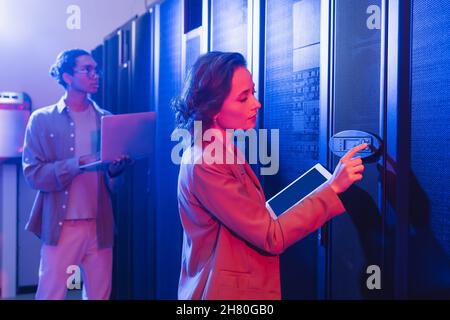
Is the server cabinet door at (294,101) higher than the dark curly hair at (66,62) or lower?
lower

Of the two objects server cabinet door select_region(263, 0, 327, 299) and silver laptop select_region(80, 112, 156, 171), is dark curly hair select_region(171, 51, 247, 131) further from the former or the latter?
silver laptop select_region(80, 112, 156, 171)

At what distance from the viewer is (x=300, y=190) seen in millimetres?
1329

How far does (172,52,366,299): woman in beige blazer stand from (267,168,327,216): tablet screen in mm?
103

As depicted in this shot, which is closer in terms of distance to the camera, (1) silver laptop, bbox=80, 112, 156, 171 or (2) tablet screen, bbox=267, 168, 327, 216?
(2) tablet screen, bbox=267, 168, 327, 216

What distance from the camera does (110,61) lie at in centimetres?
321

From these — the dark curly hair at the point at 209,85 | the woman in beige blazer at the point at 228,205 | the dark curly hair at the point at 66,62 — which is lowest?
the woman in beige blazer at the point at 228,205

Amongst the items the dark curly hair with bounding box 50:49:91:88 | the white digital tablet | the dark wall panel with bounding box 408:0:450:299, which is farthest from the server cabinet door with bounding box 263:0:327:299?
the dark curly hair with bounding box 50:49:91:88

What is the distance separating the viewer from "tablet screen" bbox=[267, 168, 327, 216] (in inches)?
51.5

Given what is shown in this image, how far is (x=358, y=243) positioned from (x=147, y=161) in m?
1.58

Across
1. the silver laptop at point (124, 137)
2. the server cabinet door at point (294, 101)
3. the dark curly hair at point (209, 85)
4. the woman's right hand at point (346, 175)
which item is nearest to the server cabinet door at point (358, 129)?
the server cabinet door at point (294, 101)

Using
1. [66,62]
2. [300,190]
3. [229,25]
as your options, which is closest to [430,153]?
[300,190]

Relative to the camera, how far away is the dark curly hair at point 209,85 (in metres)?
1.25

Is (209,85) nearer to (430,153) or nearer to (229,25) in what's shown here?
(430,153)

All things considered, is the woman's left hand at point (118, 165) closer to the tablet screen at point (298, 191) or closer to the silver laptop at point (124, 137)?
the silver laptop at point (124, 137)
